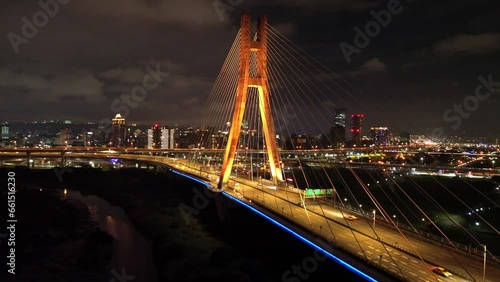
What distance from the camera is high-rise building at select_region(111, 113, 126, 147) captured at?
449 ft

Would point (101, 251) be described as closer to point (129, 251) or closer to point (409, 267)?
point (129, 251)

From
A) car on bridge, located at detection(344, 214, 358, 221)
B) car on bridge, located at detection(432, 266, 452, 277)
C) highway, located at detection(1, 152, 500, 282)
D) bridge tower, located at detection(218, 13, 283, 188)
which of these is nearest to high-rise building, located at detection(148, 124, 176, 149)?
bridge tower, located at detection(218, 13, 283, 188)

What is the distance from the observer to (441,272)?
41.6 feet

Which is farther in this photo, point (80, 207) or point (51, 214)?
point (80, 207)

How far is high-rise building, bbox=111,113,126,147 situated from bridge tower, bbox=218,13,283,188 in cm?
11643

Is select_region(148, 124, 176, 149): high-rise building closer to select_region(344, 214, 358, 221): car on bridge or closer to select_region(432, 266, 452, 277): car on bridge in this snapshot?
select_region(344, 214, 358, 221): car on bridge

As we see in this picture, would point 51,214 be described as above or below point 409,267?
below

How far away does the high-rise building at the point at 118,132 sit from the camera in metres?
137

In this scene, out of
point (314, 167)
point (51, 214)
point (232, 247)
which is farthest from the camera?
point (314, 167)

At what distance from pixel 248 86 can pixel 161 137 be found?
118 metres

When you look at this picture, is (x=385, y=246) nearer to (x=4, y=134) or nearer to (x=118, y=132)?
(x=118, y=132)

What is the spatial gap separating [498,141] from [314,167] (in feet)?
341

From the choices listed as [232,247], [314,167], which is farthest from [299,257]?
[314,167]

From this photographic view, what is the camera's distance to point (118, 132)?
459 feet
